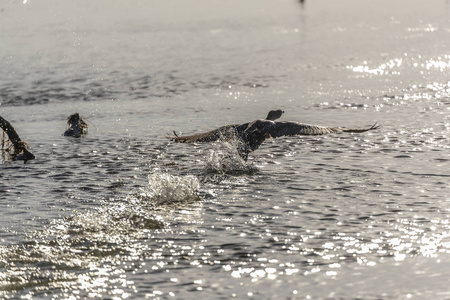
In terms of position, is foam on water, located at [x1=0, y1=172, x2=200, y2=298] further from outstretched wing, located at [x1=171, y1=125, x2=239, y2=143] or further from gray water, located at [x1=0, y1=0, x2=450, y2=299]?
outstretched wing, located at [x1=171, y1=125, x2=239, y2=143]

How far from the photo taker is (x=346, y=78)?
2605 centimetres

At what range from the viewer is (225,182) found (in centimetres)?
1334

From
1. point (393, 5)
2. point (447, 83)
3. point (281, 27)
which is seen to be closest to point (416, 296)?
point (447, 83)

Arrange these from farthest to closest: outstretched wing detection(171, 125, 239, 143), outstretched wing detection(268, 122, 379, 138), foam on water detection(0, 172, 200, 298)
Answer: outstretched wing detection(171, 125, 239, 143) → outstretched wing detection(268, 122, 379, 138) → foam on water detection(0, 172, 200, 298)

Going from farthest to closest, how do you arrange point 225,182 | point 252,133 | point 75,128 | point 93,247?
point 75,128, point 252,133, point 225,182, point 93,247

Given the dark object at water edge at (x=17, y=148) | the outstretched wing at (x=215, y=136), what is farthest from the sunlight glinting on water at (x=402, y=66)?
the dark object at water edge at (x=17, y=148)

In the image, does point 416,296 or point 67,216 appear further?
point 67,216

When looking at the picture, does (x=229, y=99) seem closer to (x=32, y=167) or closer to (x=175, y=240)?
(x=32, y=167)

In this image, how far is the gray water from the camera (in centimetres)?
909

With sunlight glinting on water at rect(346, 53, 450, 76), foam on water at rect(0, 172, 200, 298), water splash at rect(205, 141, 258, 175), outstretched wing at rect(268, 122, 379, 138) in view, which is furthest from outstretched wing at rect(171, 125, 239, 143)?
sunlight glinting on water at rect(346, 53, 450, 76)

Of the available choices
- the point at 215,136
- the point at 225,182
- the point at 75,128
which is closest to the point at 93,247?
the point at 225,182

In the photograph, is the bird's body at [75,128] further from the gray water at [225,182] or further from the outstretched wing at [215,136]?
the outstretched wing at [215,136]

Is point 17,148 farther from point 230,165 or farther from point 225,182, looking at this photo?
point 225,182

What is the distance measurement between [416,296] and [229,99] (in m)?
15.2
